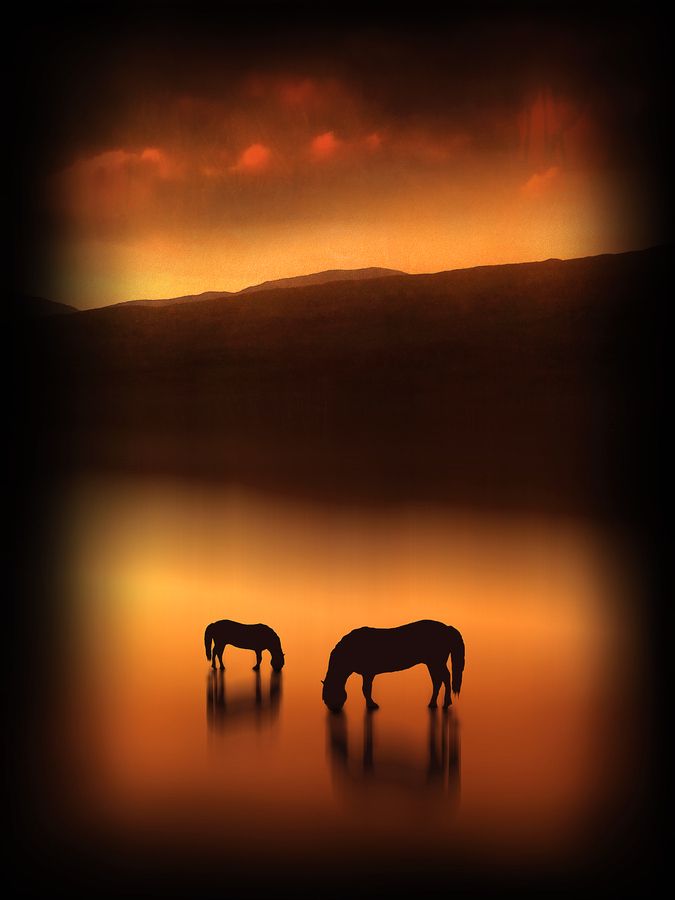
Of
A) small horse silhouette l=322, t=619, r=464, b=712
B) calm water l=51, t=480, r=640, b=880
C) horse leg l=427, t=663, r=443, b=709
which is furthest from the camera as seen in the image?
horse leg l=427, t=663, r=443, b=709

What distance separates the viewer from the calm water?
2414 millimetres

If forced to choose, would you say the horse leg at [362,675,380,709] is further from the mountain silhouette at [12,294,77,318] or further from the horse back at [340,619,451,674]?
the mountain silhouette at [12,294,77,318]

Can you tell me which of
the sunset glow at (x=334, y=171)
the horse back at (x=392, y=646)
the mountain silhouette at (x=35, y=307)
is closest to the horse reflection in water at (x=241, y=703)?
the horse back at (x=392, y=646)

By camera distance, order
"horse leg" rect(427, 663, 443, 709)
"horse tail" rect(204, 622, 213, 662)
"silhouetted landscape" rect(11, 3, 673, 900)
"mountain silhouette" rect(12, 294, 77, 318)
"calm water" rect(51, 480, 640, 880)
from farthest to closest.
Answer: "mountain silhouette" rect(12, 294, 77, 318)
"silhouetted landscape" rect(11, 3, 673, 900)
"horse tail" rect(204, 622, 213, 662)
"horse leg" rect(427, 663, 443, 709)
"calm water" rect(51, 480, 640, 880)

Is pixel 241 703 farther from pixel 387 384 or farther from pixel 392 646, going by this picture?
pixel 387 384

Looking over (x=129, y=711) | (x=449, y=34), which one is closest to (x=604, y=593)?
(x=129, y=711)

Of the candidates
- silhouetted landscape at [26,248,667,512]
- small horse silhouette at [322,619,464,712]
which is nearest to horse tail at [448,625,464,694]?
small horse silhouette at [322,619,464,712]

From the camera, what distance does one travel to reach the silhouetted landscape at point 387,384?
15.8 ft

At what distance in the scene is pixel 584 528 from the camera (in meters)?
4.51

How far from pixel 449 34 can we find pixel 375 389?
1.92 m

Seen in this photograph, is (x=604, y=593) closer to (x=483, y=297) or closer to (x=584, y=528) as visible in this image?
(x=584, y=528)

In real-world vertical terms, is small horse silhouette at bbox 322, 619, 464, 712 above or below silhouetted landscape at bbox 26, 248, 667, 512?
below

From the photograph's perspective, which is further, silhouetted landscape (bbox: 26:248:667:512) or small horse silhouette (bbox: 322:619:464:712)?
silhouetted landscape (bbox: 26:248:667:512)

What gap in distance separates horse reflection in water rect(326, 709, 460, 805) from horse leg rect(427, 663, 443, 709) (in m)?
0.09
